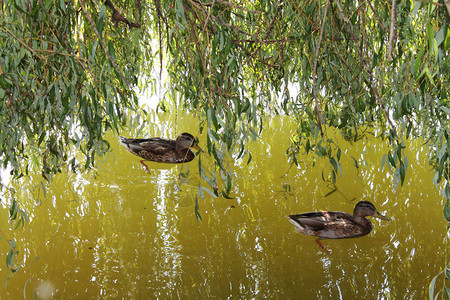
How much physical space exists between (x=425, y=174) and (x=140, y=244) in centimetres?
263

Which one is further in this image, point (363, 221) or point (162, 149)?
point (162, 149)

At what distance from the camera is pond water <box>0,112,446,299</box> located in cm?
320

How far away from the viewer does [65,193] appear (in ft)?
14.8

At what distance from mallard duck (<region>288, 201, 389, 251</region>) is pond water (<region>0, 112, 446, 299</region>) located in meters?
0.07

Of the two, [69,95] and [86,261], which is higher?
[69,95]

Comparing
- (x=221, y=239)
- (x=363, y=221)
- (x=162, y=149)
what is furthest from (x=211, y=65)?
(x=162, y=149)

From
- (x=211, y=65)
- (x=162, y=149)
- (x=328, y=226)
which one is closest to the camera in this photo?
(x=211, y=65)

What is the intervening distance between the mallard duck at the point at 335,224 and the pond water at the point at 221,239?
0.07m

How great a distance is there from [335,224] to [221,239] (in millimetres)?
798

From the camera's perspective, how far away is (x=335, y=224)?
12.0ft

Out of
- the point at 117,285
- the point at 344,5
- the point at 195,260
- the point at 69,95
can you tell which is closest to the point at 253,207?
the point at 195,260

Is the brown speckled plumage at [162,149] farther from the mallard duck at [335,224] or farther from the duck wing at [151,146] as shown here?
the mallard duck at [335,224]

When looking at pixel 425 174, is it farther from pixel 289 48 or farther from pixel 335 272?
pixel 289 48

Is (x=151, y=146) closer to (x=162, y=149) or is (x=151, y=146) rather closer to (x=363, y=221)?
(x=162, y=149)
